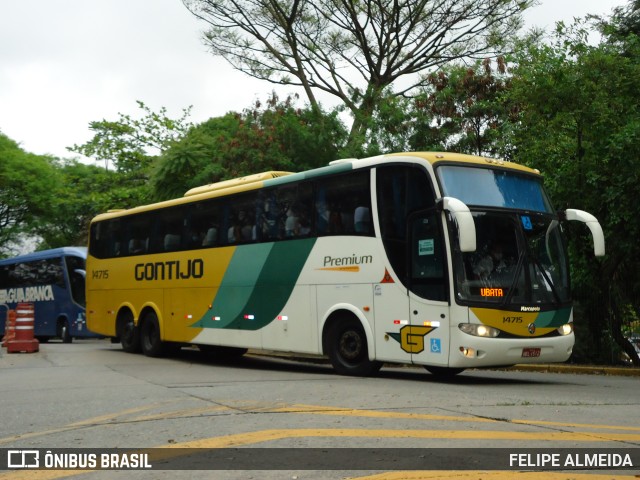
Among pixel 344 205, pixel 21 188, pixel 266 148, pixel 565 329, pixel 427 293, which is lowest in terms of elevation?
pixel 565 329

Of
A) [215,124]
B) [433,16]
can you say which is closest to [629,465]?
[433,16]

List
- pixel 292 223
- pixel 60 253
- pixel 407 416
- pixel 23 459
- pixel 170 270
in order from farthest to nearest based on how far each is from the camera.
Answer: pixel 60 253 → pixel 170 270 → pixel 292 223 → pixel 407 416 → pixel 23 459

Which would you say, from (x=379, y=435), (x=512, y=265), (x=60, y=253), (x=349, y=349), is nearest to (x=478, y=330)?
(x=512, y=265)

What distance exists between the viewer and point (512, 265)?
507 inches

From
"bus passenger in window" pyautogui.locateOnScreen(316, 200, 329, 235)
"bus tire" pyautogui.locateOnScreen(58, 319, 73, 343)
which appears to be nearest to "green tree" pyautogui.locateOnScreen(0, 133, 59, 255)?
"bus tire" pyautogui.locateOnScreen(58, 319, 73, 343)

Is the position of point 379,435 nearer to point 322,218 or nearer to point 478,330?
point 478,330

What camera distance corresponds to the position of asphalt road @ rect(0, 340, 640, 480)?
6.54 metres

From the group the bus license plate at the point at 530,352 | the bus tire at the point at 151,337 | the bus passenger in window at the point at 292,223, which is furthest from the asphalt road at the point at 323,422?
the bus tire at the point at 151,337

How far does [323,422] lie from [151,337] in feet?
42.0

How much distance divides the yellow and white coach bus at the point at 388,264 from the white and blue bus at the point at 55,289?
48.3ft

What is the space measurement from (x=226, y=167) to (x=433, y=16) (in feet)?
28.5

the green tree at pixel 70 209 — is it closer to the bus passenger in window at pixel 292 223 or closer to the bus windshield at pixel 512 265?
the bus passenger in window at pixel 292 223

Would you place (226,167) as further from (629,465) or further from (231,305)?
(629,465)

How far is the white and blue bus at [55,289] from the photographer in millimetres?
32281
